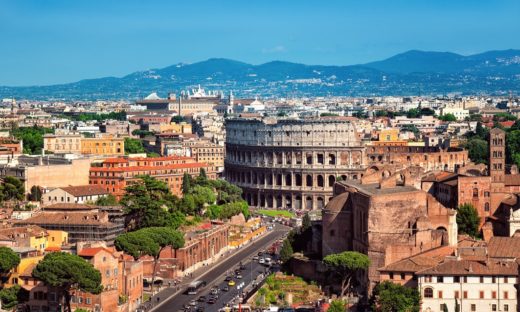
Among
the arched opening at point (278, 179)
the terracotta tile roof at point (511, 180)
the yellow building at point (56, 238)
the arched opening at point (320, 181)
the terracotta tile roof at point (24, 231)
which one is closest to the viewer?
the terracotta tile roof at point (24, 231)

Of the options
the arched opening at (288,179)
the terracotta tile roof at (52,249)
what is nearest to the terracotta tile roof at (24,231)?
the terracotta tile roof at (52,249)

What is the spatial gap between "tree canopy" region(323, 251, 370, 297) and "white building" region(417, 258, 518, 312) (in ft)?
20.1

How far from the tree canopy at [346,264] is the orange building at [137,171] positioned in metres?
44.8

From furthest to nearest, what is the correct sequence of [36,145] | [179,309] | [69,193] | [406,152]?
[36,145], [406,152], [69,193], [179,309]

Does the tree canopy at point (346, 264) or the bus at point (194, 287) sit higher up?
the tree canopy at point (346, 264)

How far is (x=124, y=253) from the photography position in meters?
84.8

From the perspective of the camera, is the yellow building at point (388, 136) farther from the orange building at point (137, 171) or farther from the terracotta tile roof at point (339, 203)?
the terracotta tile roof at point (339, 203)

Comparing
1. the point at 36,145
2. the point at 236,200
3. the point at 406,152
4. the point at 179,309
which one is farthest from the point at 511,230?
the point at 36,145

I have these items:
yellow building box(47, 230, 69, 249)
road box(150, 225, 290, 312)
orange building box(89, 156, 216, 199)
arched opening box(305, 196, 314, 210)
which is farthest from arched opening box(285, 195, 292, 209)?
yellow building box(47, 230, 69, 249)

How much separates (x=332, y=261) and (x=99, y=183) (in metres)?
50.3

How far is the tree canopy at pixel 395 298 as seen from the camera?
235 feet

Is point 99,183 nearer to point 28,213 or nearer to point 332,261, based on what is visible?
point 28,213

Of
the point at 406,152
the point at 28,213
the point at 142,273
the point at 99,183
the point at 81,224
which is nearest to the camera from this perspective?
the point at 142,273

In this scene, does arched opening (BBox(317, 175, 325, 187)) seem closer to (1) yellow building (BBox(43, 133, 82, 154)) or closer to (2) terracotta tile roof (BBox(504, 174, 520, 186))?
(1) yellow building (BBox(43, 133, 82, 154))
